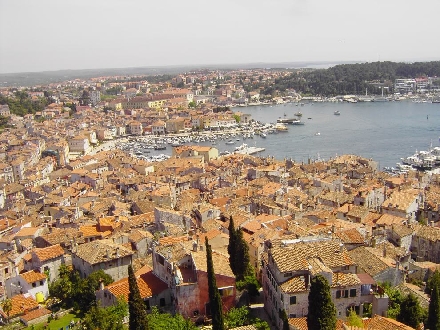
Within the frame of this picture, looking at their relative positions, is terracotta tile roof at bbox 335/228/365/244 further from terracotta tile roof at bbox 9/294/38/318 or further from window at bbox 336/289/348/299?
terracotta tile roof at bbox 9/294/38/318

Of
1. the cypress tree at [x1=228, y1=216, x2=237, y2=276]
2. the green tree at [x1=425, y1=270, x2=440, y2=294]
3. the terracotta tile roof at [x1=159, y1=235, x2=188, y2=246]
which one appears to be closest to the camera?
the green tree at [x1=425, y1=270, x2=440, y2=294]

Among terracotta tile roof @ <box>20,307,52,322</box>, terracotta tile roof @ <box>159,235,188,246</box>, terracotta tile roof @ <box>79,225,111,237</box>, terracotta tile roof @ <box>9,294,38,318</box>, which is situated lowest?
terracotta tile roof @ <box>20,307,52,322</box>

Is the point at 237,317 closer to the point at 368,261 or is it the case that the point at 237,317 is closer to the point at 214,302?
the point at 214,302

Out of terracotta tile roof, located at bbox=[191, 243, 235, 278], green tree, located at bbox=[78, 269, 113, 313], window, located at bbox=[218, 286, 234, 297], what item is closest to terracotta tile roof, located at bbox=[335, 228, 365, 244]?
terracotta tile roof, located at bbox=[191, 243, 235, 278]

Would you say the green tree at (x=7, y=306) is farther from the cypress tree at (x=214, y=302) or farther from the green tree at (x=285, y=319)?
the green tree at (x=285, y=319)

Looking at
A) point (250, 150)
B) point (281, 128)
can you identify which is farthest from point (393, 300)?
point (281, 128)

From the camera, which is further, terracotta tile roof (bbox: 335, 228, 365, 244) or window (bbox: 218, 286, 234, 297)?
terracotta tile roof (bbox: 335, 228, 365, 244)

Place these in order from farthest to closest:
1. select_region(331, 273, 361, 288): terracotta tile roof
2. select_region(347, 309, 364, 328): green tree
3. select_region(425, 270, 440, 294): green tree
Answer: select_region(425, 270, 440, 294): green tree, select_region(331, 273, 361, 288): terracotta tile roof, select_region(347, 309, 364, 328): green tree

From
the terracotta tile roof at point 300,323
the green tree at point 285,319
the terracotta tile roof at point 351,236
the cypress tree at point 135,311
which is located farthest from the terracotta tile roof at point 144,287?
the terracotta tile roof at point 351,236
